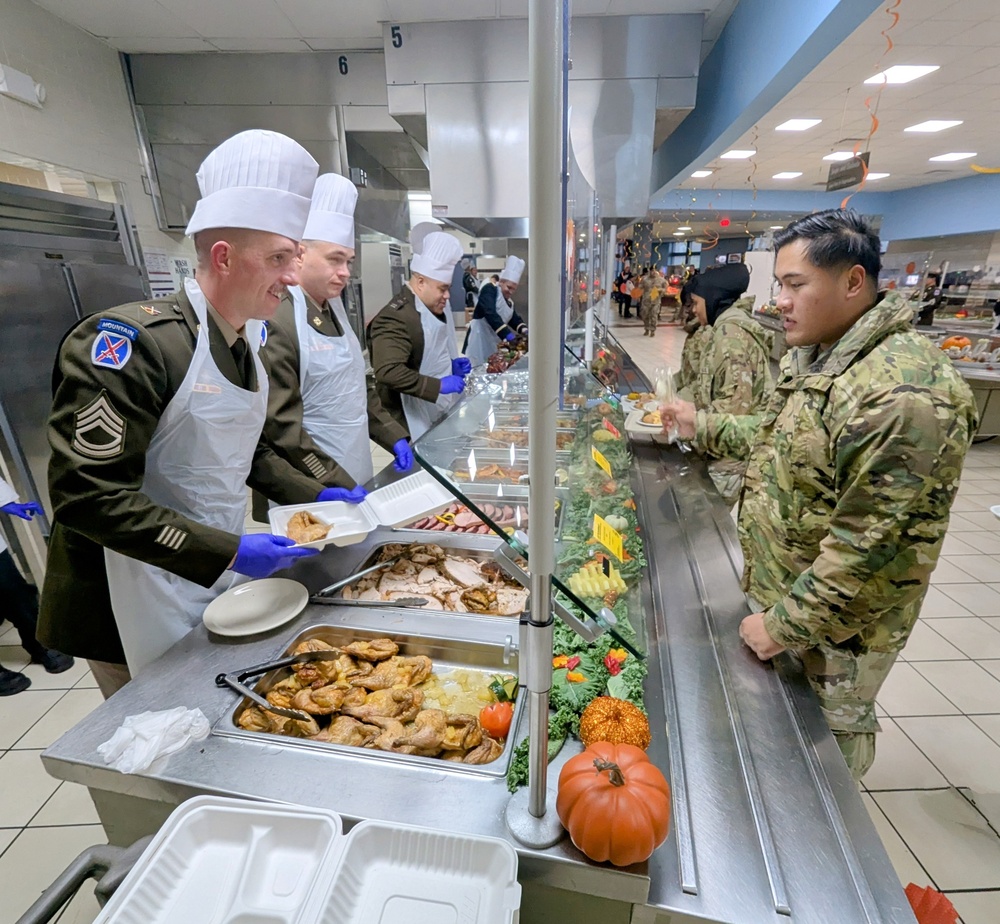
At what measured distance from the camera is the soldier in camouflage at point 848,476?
1250 millimetres

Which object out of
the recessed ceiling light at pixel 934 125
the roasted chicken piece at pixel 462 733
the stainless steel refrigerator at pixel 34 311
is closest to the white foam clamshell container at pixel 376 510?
the roasted chicken piece at pixel 462 733

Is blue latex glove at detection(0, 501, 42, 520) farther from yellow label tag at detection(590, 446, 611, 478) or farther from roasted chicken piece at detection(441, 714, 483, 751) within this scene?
yellow label tag at detection(590, 446, 611, 478)

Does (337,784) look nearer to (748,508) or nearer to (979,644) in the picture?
(748,508)

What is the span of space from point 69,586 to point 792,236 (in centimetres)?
247

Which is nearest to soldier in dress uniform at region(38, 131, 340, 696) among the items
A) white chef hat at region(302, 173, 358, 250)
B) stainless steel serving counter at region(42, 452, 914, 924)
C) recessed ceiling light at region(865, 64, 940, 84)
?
stainless steel serving counter at region(42, 452, 914, 924)

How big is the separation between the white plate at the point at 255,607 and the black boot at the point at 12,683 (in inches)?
86.7

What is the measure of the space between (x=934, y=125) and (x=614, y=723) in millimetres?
10491

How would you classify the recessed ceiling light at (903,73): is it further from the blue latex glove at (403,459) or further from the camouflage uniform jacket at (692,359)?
the blue latex glove at (403,459)

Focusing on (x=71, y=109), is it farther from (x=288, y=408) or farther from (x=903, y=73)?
(x=903, y=73)

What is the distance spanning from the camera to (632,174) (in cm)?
386

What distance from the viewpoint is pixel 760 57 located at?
3.26 metres

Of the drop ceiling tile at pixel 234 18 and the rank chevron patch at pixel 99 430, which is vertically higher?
the drop ceiling tile at pixel 234 18

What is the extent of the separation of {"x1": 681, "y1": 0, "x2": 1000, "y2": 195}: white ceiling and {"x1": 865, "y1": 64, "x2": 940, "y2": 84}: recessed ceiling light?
0.12m

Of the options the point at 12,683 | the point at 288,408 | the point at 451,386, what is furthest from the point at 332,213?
the point at 12,683
